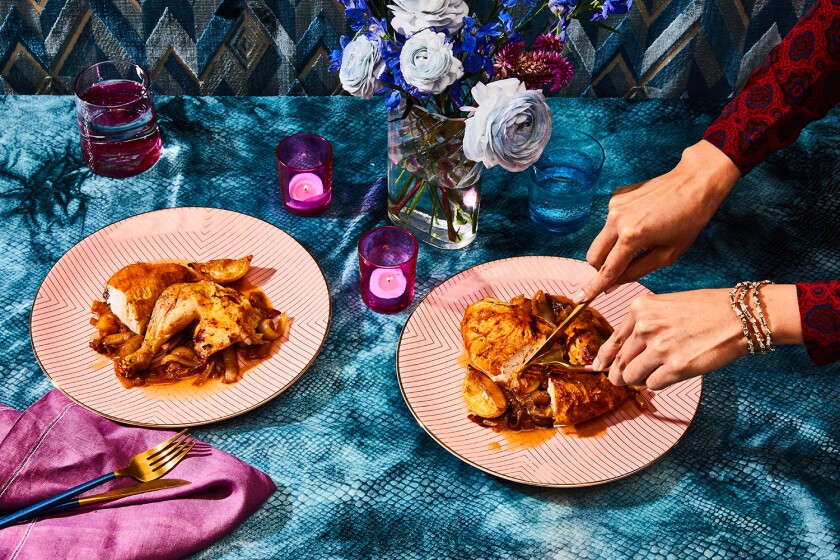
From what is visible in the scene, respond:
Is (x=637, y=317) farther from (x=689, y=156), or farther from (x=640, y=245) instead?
(x=689, y=156)

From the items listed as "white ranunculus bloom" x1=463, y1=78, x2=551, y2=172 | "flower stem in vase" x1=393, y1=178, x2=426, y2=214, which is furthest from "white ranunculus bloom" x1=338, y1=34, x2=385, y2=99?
"flower stem in vase" x1=393, y1=178, x2=426, y2=214

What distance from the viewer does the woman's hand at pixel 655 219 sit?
4.71ft

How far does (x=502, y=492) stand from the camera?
4.75 ft

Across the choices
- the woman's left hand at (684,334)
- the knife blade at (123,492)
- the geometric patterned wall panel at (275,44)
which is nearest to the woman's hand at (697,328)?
the woman's left hand at (684,334)

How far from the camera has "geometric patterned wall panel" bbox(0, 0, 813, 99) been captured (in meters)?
2.04

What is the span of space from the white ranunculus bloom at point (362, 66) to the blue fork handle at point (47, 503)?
73 cm

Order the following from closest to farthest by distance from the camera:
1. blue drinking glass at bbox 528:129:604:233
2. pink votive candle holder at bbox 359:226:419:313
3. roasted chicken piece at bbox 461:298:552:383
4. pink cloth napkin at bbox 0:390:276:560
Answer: pink cloth napkin at bbox 0:390:276:560 < roasted chicken piece at bbox 461:298:552:383 < pink votive candle holder at bbox 359:226:419:313 < blue drinking glass at bbox 528:129:604:233

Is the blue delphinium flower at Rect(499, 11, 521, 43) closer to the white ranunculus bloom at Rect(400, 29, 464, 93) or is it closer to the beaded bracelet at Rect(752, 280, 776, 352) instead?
the white ranunculus bloom at Rect(400, 29, 464, 93)

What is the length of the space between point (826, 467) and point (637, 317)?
464 mm

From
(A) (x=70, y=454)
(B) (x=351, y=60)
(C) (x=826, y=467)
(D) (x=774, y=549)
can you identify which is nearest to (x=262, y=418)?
(A) (x=70, y=454)

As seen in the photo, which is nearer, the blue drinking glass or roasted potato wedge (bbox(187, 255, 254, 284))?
roasted potato wedge (bbox(187, 255, 254, 284))

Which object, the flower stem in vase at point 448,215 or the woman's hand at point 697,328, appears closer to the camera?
the woman's hand at point 697,328

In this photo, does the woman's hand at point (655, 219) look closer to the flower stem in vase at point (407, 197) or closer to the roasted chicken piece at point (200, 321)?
the flower stem in vase at point (407, 197)

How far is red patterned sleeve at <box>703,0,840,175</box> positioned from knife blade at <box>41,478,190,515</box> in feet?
3.51
